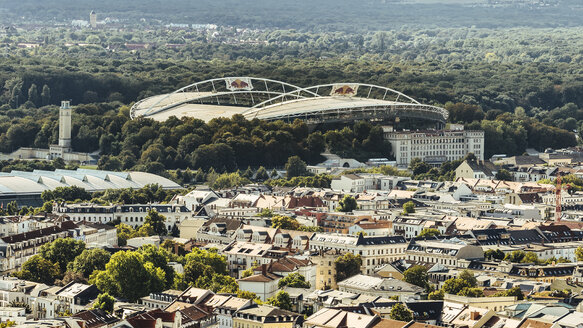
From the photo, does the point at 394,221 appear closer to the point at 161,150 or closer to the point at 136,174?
the point at 136,174

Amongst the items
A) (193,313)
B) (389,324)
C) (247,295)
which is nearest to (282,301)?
(247,295)

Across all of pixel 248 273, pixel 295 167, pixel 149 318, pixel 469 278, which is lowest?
pixel 149 318

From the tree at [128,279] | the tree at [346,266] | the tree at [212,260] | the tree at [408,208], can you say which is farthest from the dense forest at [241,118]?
the tree at [128,279]

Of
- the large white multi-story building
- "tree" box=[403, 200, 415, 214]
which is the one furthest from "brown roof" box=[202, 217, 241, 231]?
the large white multi-story building

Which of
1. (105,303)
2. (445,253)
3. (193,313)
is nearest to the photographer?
(193,313)

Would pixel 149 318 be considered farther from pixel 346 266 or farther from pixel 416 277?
pixel 346 266

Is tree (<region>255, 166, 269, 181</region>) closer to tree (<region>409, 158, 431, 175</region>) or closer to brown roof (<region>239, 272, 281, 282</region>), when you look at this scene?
tree (<region>409, 158, 431, 175</region>)

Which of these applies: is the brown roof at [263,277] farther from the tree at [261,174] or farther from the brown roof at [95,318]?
the tree at [261,174]
